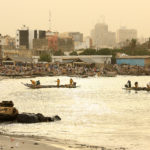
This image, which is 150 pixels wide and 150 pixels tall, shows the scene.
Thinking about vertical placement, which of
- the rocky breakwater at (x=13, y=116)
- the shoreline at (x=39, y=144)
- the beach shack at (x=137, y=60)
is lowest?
the shoreline at (x=39, y=144)

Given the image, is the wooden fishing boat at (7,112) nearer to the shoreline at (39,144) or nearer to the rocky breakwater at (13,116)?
the rocky breakwater at (13,116)

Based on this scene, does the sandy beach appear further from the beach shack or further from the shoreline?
the beach shack

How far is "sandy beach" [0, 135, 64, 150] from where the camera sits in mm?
21547

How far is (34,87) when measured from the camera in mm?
64438

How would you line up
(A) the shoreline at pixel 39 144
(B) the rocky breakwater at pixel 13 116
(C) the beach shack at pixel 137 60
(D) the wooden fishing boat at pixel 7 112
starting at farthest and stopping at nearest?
(C) the beach shack at pixel 137 60 → (B) the rocky breakwater at pixel 13 116 → (D) the wooden fishing boat at pixel 7 112 → (A) the shoreline at pixel 39 144

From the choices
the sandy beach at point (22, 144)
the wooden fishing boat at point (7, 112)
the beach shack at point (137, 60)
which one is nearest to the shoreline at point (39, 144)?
the sandy beach at point (22, 144)

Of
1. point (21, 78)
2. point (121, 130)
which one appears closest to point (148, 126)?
point (121, 130)

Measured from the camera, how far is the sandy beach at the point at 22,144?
21.5 meters

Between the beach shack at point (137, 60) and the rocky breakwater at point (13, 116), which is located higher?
the beach shack at point (137, 60)

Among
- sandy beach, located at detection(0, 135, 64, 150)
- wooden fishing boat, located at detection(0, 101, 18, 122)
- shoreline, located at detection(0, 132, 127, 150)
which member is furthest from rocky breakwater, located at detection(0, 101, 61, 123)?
sandy beach, located at detection(0, 135, 64, 150)

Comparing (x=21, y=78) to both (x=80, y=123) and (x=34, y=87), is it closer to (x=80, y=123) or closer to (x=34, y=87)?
(x=34, y=87)

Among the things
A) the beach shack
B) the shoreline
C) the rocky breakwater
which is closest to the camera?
the shoreline

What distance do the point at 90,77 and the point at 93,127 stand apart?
83.8m

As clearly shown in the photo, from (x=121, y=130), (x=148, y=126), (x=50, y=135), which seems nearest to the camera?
(x=50, y=135)
